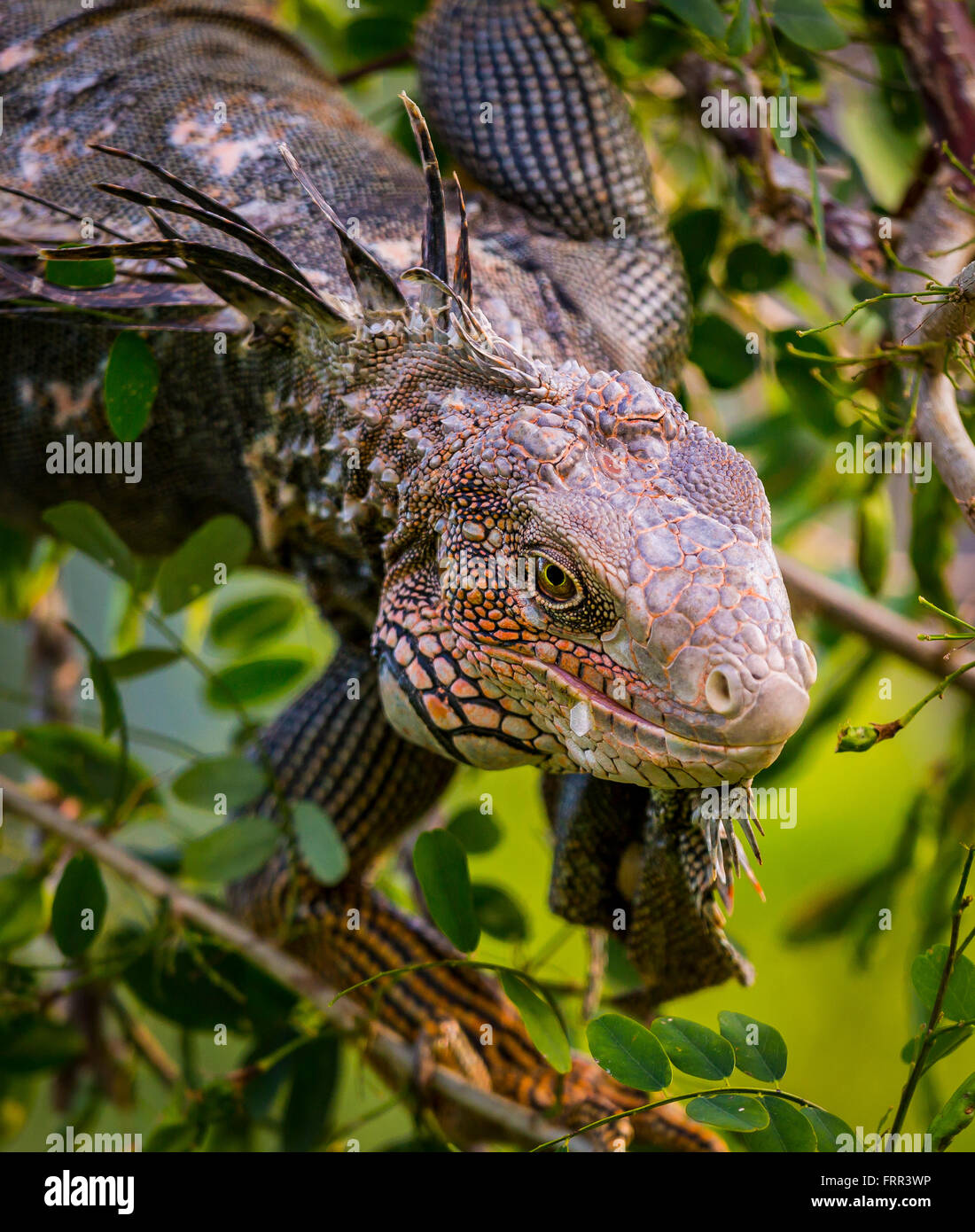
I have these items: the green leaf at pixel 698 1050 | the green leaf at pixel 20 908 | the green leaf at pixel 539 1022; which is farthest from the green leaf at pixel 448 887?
the green leaf at pixel 20 908

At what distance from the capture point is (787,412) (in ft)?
8.91

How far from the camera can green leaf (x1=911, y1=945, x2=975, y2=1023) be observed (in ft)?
4.03

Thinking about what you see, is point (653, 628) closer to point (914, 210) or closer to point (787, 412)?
point (914, 210)

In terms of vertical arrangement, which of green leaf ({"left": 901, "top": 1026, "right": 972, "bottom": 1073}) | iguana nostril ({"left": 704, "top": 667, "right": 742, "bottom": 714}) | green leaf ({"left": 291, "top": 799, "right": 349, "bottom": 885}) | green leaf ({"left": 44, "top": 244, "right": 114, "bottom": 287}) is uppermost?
green leaf ({"left": 44, "top": 244, "right": 114, "bottom": 287})

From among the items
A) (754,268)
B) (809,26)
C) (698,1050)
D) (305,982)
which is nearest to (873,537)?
(754,268)

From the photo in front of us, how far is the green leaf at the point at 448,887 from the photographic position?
158 cm

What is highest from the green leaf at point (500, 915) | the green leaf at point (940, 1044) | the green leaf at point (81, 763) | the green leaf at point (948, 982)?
the green leaf at point (948, 982)

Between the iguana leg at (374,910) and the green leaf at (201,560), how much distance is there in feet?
0.93

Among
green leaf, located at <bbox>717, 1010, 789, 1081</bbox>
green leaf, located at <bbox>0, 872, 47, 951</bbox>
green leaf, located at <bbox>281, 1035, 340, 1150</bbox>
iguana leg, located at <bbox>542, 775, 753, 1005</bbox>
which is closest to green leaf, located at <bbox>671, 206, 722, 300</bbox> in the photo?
iguana leg, located at <bbox>542, 775, 753, 1005</bbox>

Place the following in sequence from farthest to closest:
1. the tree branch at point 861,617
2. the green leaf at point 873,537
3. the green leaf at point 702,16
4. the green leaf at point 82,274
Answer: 1. the tree branch at point 861,617
2. the green leaf at point 873,537
3. the green leaf at point 702,16
4. the green leaf at point 82,274

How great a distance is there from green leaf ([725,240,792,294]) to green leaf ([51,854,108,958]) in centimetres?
162

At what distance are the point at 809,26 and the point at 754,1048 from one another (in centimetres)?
153

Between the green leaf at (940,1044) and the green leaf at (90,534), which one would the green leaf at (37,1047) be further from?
the green leaf at (940,1044)

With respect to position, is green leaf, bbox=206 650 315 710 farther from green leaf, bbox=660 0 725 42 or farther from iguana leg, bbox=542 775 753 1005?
green leaf, bbox=660 0 725 42
